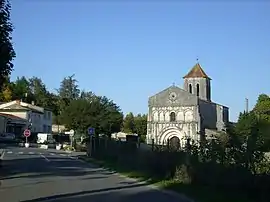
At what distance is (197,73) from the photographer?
363 feet

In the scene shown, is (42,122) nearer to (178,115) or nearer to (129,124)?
(129,124)

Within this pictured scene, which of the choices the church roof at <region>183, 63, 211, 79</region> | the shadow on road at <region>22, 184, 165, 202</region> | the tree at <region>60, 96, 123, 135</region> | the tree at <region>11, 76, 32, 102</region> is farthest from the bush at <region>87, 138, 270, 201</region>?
the tree at <region>11, 76, 32, 102</region>

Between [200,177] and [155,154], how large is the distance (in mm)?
6844

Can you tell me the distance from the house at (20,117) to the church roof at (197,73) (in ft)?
112

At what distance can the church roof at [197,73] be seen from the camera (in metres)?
110

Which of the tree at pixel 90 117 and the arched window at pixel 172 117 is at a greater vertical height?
the arched window at pixel 172 117

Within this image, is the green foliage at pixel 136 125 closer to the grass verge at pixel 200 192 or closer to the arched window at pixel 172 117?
the arched window at pixel 172 117

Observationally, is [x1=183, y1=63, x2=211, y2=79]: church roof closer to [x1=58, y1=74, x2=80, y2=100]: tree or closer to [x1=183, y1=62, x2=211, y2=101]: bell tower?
[x1=183, y1=62, x2=211, y2=101]: bell tower

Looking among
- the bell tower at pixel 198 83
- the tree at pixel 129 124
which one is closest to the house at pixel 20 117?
the tree at pixel 129 124

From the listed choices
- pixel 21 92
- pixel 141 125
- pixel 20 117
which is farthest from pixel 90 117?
pixel 21 92

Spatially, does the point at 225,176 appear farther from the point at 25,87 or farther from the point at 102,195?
the point at 25,87

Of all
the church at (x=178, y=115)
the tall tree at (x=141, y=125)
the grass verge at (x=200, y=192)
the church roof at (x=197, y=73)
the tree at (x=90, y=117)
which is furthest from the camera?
the tall tree at (x=141, y=125)

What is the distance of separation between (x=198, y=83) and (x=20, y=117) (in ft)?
126

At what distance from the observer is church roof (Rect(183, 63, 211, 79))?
10999cm
